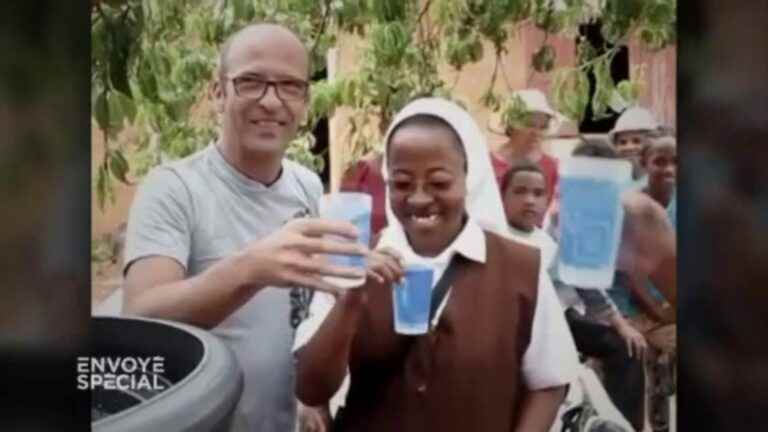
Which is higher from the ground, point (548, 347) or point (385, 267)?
point (385, 267)

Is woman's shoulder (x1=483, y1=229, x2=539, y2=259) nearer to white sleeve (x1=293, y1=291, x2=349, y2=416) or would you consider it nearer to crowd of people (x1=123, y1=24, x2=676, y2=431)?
crowd of people (x1=123, y1=24, x2=676, y2=431)

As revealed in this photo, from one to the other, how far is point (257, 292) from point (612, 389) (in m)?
1.04

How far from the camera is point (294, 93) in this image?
3387 mm

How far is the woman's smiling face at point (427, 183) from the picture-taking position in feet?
11.1

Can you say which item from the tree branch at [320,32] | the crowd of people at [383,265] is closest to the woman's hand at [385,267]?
the crowd of people at [383,265]

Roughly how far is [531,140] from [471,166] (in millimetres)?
186

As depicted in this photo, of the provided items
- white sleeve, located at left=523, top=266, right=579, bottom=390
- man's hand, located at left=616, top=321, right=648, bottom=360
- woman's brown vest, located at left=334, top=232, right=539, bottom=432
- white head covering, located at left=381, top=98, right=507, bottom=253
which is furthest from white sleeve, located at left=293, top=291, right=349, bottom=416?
man's hand, located at left=616, top=321, right=648, bottom=360

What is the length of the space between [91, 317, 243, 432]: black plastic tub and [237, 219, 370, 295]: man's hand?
24 centimetres

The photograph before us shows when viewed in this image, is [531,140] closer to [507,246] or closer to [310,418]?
[507,246]

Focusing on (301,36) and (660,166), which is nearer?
(301,36)

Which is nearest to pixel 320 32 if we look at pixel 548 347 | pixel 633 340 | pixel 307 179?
pixel 307 179

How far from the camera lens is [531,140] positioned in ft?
11.3

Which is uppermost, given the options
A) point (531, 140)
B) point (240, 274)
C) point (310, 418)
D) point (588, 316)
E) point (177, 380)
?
point (531, 140)

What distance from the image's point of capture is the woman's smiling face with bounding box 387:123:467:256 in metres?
3.39
